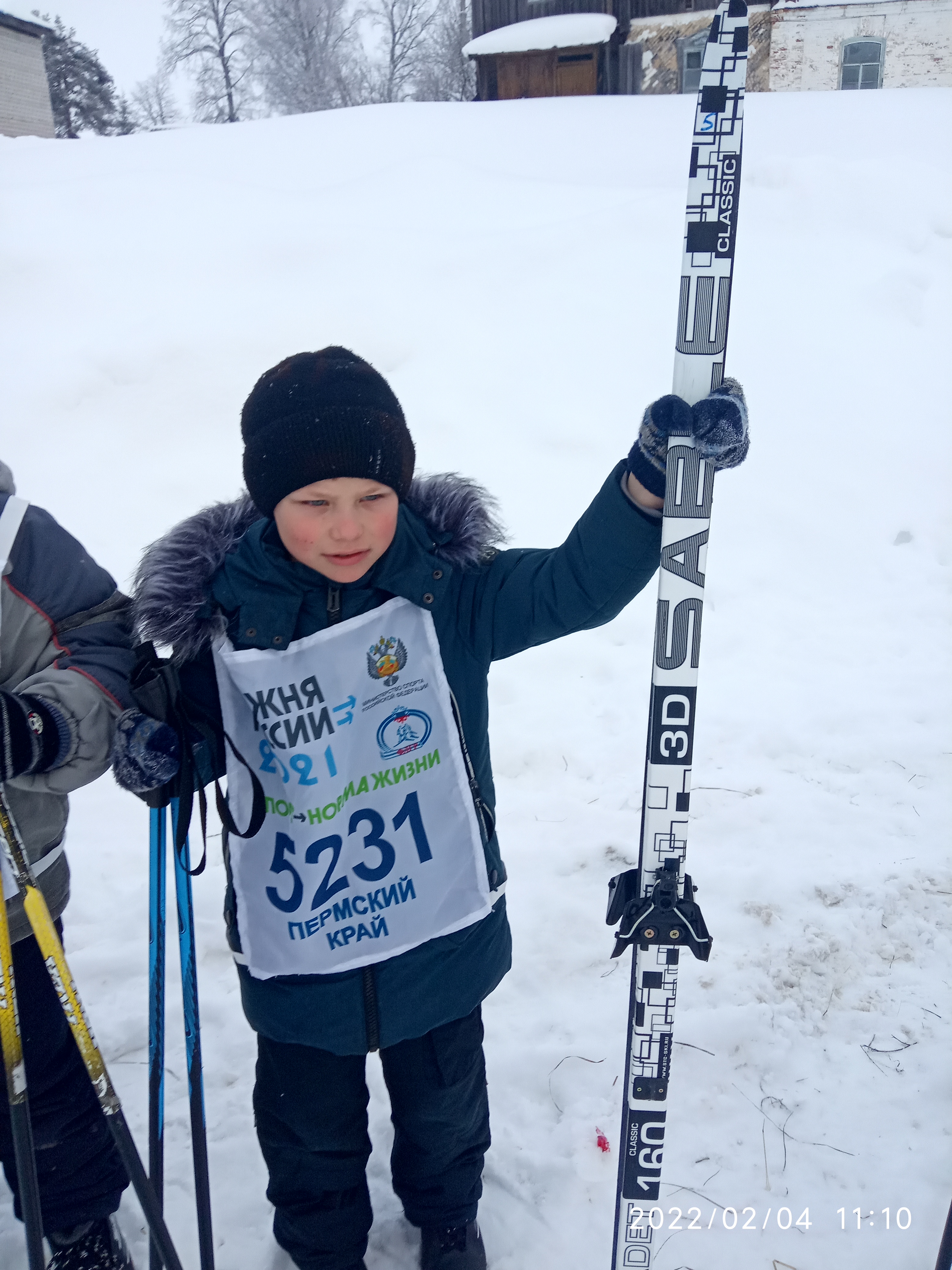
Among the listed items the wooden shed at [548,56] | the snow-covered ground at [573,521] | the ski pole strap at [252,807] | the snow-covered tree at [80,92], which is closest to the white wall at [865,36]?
the wooden shed at [548,56]

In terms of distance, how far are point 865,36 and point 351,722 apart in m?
21.0

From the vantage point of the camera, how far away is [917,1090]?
2.26 m

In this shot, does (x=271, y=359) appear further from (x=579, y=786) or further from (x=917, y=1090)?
(x=917, y=1090)

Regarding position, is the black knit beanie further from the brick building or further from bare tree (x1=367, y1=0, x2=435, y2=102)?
bare tree (x1=367, y1=0, x2=435, y2=102)

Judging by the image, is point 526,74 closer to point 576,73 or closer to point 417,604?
point 576,73

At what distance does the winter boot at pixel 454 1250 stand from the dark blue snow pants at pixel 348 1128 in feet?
0.30

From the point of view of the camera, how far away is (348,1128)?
5.56ft

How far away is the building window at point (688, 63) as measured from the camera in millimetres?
17297

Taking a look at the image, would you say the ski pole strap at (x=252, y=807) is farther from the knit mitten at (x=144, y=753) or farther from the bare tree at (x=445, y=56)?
the bare tree at (x=445, y=56)

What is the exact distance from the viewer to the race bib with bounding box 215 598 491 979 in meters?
1.55

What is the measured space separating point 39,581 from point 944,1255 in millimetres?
2031

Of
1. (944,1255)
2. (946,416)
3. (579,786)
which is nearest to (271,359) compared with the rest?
(579,786)

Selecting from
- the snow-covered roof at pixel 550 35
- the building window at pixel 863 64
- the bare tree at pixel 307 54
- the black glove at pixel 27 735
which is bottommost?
the black glove at pixel 27 735
